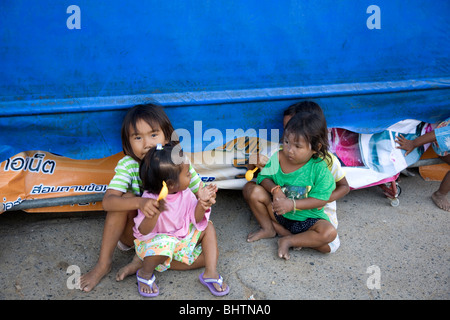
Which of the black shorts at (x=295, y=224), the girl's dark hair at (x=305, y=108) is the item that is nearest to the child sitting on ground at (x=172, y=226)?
the black shorts at (x=295, y=224)

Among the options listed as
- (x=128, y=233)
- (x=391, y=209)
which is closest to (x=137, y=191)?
(x=128, y=233)

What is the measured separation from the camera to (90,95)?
2.27m

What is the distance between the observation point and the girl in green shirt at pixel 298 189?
225cm

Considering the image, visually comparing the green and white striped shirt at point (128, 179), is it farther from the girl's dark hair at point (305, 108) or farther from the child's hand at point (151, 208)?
the girl's dark hair at point (305, 108)

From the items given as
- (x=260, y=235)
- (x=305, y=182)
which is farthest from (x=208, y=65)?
(x=260, y=235)

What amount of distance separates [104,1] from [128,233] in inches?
48.4

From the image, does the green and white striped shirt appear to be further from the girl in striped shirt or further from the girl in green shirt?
the girl in green shirt

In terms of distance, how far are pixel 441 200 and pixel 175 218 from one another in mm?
1919

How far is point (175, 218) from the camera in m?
2.08

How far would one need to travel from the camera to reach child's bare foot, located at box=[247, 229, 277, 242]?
8.10 feet

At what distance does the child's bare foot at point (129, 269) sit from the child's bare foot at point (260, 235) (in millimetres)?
663

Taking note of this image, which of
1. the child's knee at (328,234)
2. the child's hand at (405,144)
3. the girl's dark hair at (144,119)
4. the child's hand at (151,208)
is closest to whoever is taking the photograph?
the child's hand at (151,208)

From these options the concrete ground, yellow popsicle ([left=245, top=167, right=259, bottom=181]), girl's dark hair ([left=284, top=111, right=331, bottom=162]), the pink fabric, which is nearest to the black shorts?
the concrete ground

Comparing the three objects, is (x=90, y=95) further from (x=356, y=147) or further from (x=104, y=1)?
(x=356, y=147)
